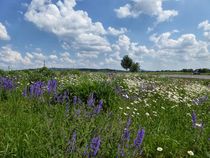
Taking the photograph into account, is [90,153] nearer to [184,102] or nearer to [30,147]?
[30,147]

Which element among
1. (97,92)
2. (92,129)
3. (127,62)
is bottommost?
(92,129)

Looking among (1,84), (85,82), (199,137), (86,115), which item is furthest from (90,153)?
(1,84)

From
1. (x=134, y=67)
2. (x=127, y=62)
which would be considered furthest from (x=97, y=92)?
(x=134, y=67)

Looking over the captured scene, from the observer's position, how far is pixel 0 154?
3.28m

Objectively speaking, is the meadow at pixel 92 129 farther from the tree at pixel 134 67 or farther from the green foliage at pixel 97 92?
the tree at pixel 134 67

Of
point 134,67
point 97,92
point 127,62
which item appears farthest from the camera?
point 134,67

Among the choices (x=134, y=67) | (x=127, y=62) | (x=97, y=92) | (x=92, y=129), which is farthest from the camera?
(x=134, y=67)

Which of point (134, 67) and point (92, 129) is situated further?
point (134, 67)

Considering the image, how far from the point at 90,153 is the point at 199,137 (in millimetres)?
2334

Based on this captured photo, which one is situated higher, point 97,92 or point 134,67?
point 97,92

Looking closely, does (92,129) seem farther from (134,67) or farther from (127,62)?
(134,67)

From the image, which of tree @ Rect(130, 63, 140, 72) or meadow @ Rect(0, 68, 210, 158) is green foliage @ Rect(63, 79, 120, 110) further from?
tree @ Rect(130, 63, 140, 72)

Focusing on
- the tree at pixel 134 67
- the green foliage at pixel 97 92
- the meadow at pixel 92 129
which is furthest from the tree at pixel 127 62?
the green foliage at pixel 97 92

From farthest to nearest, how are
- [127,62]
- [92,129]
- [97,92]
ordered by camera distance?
[127,62], [97,92], [92,129]
